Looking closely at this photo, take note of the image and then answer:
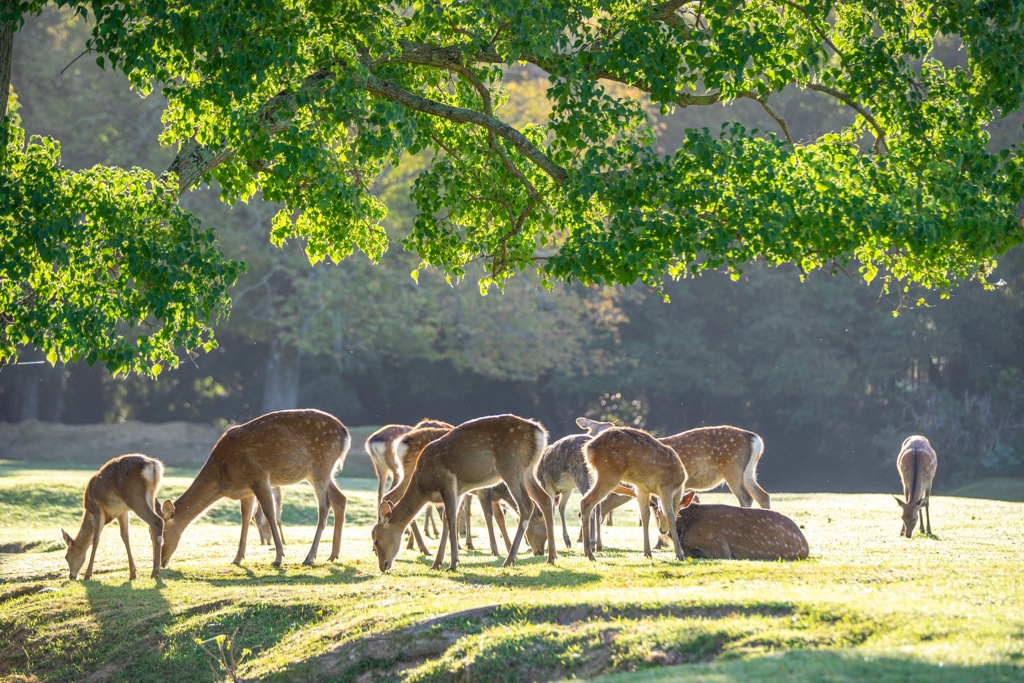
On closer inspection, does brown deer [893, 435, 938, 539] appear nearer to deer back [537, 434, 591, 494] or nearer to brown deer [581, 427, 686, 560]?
deer back [537, 434, 591, 494]

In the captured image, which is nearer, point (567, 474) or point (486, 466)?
point (486, 466)

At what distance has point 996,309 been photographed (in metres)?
35.2

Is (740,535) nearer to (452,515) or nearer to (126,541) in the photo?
(452,515)

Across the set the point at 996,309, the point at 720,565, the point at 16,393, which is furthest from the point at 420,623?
the point at 16,393

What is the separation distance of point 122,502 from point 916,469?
398 inches

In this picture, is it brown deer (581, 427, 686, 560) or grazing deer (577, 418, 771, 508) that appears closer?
brown deer (581, 427, 686, 560)

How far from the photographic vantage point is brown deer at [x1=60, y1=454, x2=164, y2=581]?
1242 centimetres

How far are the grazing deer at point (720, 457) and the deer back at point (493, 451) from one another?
3.95m

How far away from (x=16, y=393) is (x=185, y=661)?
34928mm

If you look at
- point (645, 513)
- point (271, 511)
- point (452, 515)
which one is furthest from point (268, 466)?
point (645, 513)

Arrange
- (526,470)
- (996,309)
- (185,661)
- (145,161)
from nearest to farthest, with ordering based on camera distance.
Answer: (185,661) → (526,470) → (996,309) → (145,161)

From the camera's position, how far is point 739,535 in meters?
11.8

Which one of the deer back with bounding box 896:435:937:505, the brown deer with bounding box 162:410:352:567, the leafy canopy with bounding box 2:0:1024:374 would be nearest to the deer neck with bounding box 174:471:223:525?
the brown deer with bounding box 162:410:352:567

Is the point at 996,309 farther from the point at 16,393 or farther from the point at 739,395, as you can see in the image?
the point at 16,393
